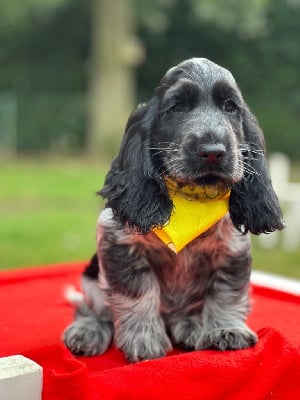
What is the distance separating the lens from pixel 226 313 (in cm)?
292

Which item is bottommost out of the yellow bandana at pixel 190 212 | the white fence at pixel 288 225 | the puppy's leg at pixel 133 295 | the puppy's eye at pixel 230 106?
the white fence at pixel 288 225

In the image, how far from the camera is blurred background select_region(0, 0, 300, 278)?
58.7 feet

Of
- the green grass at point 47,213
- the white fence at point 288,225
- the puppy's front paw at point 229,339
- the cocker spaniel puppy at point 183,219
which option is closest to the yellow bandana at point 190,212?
the cocker spaniel puppy at point 183,219

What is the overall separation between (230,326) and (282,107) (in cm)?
1783

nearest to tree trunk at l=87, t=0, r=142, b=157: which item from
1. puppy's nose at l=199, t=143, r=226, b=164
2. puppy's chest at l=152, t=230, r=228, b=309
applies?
puppy's chest at l=152, t=230, r=228, b=309

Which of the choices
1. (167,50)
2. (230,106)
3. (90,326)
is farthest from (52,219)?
(167,50)

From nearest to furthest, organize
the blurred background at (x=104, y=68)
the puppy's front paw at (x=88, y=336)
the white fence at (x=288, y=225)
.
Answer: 1. the puppy's front paw at (x=88, y=336)
2. the white fence at (x=288, y=225)
3. the blurred background at (x=104, y=68)

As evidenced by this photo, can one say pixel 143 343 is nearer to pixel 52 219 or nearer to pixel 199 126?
pixel 199 126

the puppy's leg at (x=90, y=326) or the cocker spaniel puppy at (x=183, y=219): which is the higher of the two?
the cocker spaniel puppy at (x=183, y=219)

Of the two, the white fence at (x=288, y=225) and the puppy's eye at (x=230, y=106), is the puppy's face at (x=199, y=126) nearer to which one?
the puppy's eye at (x=230, y=106)

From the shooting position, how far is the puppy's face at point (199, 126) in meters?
2.54

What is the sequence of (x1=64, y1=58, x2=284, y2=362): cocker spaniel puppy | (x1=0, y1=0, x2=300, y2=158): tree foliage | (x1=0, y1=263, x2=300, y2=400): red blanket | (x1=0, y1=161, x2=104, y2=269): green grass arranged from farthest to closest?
(x1=0, y1=0, x2=300, y2=158): tree foliage → (x1=0, y1=161, x2=104, y2=269): green grass → (x1=64, y1=58, x2=284, y2=362): cocker spaniel puppy → (x1=0, y1=263, x2=300, y2=400): red blanket

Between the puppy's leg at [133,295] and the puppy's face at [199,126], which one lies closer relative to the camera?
the puppy's face at [199,126]

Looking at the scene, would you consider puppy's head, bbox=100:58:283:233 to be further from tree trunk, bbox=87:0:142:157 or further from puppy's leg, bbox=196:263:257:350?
tree trunk, bbox=87:0:142:157
